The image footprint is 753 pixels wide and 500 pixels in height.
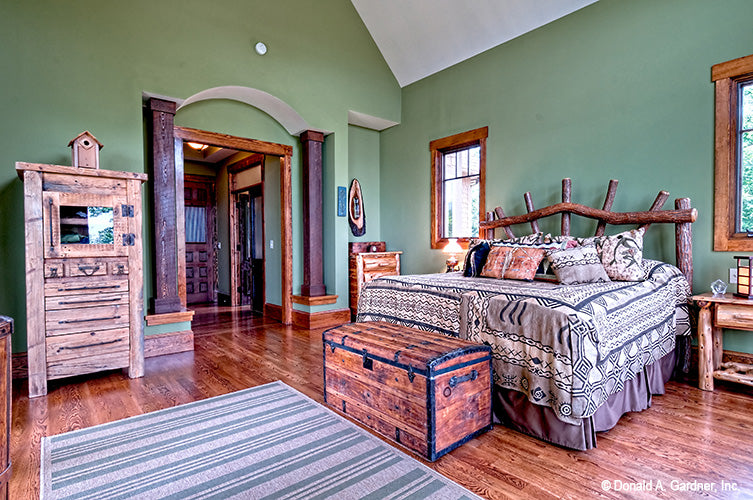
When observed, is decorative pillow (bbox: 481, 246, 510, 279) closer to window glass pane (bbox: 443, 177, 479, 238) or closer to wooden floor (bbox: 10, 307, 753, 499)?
wooden floor (bbox: 10, 307, 753, 499)

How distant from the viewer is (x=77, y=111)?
11.7 feet

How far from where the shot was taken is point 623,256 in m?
3.13

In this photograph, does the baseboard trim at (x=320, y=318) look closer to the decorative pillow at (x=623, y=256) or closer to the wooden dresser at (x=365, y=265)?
the wooden dresser at (x=365, y=265)

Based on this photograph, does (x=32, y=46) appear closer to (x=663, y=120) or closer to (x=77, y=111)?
(x=77, y=111)

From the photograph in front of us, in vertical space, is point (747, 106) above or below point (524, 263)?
above

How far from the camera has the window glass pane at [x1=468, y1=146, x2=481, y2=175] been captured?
202 inches

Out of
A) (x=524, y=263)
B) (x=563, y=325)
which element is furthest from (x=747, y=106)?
(x=563, y=325)

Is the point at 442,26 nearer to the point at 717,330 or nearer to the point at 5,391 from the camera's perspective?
the point at 717,330

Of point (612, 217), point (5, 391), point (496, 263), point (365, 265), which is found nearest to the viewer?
point (5, 391)

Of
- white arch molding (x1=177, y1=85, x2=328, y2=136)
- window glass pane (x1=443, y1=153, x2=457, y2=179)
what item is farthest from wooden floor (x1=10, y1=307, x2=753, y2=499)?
window glass pane (x1=443, y1=153, x2=457, y2=179)

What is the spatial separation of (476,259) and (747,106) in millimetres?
2428

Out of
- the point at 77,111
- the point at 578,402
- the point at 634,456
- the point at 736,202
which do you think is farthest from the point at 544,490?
the point at 77,111

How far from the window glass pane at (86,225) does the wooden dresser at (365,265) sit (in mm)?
2893

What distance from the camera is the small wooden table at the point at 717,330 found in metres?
2.75
